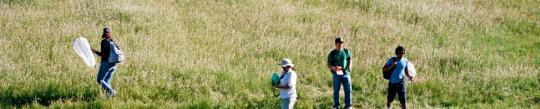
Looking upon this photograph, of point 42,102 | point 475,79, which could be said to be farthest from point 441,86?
point 42,102

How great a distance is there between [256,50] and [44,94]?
20.2 ft

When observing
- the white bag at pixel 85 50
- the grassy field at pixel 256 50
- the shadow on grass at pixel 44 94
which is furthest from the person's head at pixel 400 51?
the shadow on grass at pixel 44 94

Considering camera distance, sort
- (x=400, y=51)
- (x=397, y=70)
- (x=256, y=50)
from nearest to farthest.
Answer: (x=400, y=51) → (x=397, y=70) → (x=256, y=50)

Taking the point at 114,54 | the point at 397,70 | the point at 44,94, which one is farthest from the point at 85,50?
the point at 397,70

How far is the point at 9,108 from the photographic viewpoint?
521 inches

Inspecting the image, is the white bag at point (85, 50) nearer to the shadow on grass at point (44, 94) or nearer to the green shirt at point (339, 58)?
the shadow on grass at point (44, 94)

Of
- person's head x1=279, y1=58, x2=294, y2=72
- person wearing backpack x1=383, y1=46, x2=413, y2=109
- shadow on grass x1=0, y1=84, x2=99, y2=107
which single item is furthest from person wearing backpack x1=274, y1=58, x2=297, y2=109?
shadow on grass x1=0, y1=84, x2=99, y2=107

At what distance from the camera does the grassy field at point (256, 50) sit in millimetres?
14523

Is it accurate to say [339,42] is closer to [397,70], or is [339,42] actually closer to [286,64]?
[397,70]

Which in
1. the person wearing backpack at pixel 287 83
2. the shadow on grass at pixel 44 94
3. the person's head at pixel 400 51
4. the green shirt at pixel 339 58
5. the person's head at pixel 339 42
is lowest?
the shadow on grass at pixel 44 94

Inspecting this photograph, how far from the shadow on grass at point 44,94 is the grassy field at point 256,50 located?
3 cm

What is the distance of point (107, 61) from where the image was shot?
13406mm

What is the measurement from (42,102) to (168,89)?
2542mm

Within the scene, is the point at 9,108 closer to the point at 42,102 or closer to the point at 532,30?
the point at 42,102
